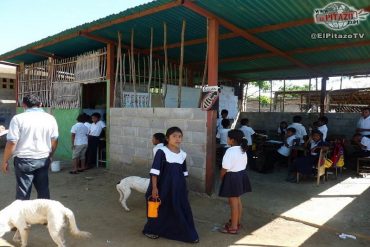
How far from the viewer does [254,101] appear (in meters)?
18.5

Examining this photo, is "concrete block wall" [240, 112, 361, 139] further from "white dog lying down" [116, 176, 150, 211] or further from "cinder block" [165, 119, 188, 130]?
"white dog lying down" [116, 176, 150, 211]

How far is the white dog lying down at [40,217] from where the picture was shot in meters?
3.25

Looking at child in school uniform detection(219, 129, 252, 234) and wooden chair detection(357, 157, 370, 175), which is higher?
child in school uniform detection(219, 129, 252, 234)

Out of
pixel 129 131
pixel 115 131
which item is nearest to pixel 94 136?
pixel 115 131

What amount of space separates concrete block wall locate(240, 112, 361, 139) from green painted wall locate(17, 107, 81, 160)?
6.48 meters

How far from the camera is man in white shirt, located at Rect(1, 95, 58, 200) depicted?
3.77 meters

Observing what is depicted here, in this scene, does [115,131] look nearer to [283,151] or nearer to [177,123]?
[177,123]

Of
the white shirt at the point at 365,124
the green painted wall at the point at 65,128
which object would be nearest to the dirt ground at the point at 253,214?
the white shirt at the point at 365,124

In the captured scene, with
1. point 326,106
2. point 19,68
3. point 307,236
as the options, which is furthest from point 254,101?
point 307,236

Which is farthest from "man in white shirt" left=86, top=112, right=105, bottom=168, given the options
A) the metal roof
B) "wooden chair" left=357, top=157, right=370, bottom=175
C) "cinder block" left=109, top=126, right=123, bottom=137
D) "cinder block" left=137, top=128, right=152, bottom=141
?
"wooden chair" left=357, top=157, right=370, bottom=175

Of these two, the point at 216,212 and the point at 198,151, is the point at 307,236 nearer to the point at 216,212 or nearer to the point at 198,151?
the point at 216,212

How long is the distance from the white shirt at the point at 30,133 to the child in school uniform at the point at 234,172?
2.13 meters

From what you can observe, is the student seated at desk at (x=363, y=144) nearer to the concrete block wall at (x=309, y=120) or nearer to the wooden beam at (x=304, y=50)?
the wooden beam at (x=304, y=50)

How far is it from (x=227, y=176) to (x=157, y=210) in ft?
3.08
